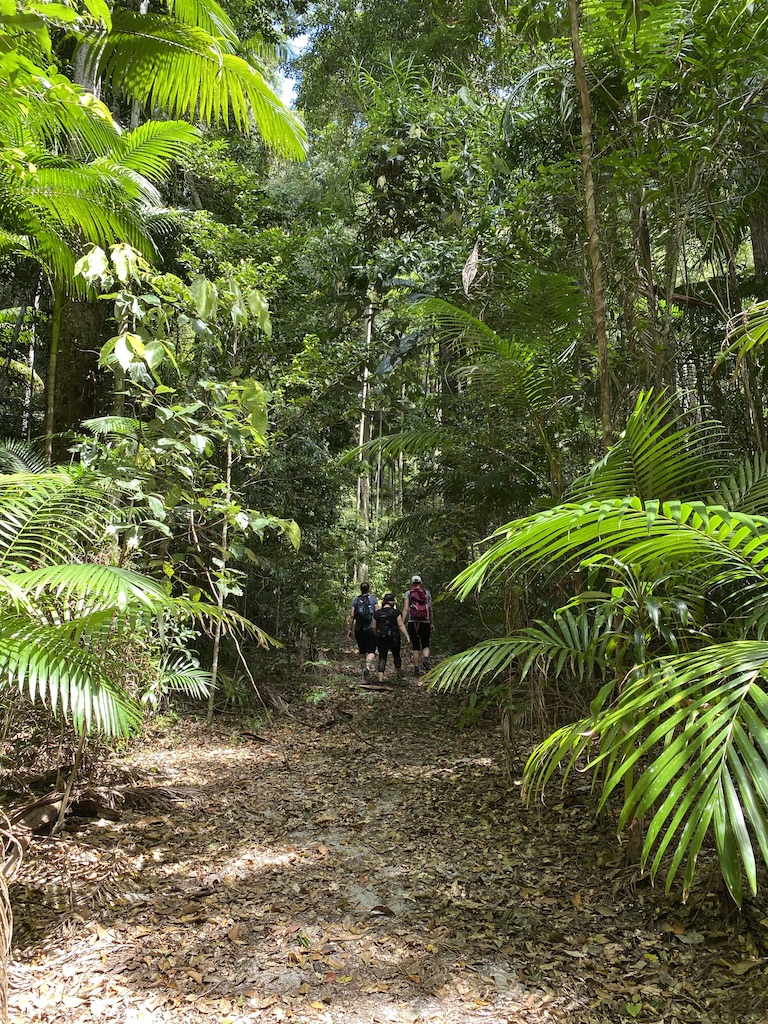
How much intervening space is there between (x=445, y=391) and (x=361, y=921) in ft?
17.2

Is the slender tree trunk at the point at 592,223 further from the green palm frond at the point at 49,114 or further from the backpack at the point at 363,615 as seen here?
the backpack at the point at 363,615

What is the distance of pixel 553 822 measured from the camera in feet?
12.1

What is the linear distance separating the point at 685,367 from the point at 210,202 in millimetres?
5951

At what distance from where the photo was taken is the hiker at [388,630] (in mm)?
7836

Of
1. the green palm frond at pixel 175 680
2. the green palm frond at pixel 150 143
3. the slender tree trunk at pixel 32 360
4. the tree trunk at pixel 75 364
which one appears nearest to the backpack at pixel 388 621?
the green palm frond at pixel 175 680

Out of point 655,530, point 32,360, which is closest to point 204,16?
point 655,530

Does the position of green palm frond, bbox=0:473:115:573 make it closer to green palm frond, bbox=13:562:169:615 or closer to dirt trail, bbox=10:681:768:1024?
green palm frond, bbox=13:562:169:615

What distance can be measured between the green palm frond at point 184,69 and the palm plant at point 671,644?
2629mm

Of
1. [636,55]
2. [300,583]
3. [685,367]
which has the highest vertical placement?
[636,55]

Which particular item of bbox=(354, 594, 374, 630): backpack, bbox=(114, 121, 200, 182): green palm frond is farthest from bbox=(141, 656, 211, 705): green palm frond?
bbox=(114, 121, 200, 182): green palm frond

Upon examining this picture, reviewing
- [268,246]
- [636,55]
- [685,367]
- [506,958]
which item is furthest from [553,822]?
[268,246]

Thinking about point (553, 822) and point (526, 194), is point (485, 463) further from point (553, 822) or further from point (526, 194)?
point (553, 822)

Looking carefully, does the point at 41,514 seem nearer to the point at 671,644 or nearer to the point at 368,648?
the point at 671,644

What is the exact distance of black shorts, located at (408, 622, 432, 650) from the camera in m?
8.01
